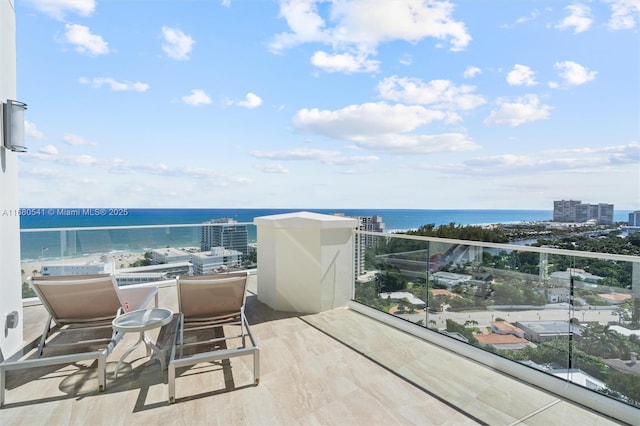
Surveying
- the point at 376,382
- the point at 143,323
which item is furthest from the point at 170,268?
the point at 376,382

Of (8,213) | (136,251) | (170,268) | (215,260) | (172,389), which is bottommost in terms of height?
(172,389)

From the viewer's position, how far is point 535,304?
2848 mm

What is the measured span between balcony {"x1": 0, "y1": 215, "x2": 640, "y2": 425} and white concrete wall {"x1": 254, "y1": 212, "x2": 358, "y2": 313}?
0.77 metres

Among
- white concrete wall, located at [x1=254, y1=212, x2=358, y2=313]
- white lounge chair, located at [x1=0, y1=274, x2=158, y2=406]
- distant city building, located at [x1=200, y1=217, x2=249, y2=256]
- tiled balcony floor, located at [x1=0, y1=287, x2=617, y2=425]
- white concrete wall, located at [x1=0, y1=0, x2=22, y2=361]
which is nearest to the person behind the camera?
tiled balcony floor, located at [x1=0, y1=287, x2=617, y2=425]

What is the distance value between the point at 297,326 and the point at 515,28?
837 cm

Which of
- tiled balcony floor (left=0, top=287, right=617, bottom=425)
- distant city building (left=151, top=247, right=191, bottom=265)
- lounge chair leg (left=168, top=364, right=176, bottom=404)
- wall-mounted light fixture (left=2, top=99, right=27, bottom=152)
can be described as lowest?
tiled balcony floor (left=0, top=287, right=617, bottom=425)

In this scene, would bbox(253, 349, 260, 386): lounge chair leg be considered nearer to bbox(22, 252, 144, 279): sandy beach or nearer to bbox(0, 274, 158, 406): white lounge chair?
bbox(0, 274, 158, 406): white lounge chair

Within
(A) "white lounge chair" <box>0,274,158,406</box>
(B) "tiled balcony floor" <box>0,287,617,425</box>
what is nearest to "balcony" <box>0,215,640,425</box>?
(B) "tiled balcony floor" <box>0,287,617,425</box>

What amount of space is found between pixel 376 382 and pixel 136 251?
17.0ft

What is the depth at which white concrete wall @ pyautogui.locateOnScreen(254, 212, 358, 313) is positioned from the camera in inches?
182

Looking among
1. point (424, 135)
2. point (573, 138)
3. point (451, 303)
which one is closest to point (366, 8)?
point (451, 303)

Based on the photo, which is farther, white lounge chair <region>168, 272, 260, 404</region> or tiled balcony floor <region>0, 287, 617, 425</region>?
white lounge chair <region>168, 272, 260, 404</region>

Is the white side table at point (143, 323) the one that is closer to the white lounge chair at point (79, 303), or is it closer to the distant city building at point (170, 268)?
the white lounge chair at point (79, 303)

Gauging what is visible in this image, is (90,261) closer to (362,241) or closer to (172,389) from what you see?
(172,389)
